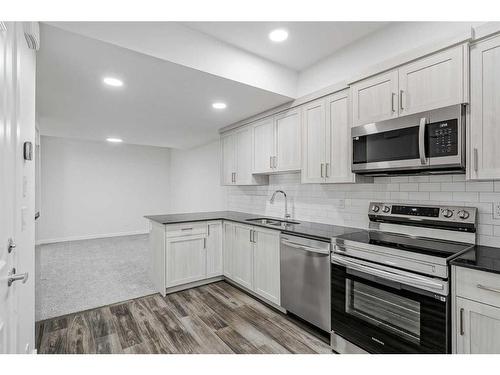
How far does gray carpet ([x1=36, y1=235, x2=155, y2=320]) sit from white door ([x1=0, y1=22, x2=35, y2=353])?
4.60 feet

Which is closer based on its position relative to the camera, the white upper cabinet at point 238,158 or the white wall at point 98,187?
the white upper cabinet at point 238,158

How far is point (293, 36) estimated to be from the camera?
2.43 m

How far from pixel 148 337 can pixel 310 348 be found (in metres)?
1.42

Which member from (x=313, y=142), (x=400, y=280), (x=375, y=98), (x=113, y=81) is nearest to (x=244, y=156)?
(x=313, y=142)

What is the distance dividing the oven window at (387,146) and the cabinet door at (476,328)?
1028 millimetres

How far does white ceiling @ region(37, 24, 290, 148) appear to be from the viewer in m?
2.05

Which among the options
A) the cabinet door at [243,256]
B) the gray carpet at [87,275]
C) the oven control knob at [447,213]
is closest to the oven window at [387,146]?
the oven control knob at [447,213]

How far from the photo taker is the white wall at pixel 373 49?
6.86 feet

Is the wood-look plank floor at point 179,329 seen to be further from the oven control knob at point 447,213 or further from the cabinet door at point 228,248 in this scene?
the oven control knob at point 447,213

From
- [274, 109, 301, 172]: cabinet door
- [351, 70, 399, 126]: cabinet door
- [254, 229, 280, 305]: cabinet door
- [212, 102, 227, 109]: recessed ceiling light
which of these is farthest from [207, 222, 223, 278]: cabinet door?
[351, 70, 399, 126]: cabinet door

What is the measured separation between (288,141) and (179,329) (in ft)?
7.58

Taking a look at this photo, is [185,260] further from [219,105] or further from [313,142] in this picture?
[313,142]
